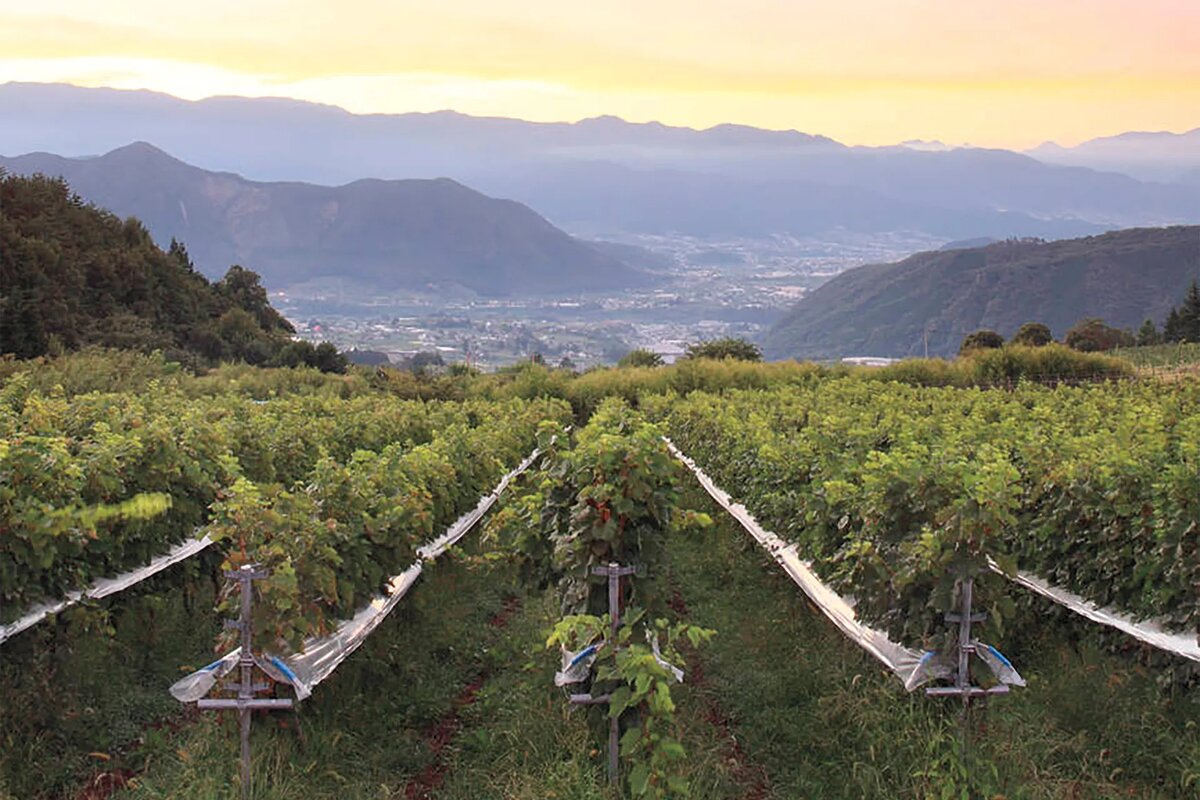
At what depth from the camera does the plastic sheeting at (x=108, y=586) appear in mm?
6469

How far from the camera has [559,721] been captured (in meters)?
6.42

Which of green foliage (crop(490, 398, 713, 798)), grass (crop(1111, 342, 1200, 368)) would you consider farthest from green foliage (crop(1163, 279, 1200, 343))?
green foliage (crop(490, 398, 713, 798))

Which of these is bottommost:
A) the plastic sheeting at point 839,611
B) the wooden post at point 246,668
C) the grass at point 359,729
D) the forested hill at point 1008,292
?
the forested hill at point 1008,292

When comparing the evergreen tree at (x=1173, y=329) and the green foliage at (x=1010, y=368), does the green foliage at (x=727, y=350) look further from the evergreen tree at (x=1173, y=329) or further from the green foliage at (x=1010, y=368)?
the evergreen tree at (x=1173, y=329)

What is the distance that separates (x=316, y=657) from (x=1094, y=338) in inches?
2978

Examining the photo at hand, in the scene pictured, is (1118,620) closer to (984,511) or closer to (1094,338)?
(984,511)

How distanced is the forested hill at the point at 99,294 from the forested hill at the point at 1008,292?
9986 cm

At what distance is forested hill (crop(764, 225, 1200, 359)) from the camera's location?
125 metres

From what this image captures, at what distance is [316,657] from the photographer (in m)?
6.29

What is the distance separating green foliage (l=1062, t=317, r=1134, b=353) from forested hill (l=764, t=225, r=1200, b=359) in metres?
46.4

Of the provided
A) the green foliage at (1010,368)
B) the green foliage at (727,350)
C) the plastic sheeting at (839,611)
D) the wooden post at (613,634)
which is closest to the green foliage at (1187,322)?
the green foliage at (727,350)

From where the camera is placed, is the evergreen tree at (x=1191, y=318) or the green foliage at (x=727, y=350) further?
the evergreen tree at (x=1191, y=318)

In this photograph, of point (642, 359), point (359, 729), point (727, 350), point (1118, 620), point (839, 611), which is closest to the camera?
point (359, 729)

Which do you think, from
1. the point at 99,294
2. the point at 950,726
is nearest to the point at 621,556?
the point at 950,726
